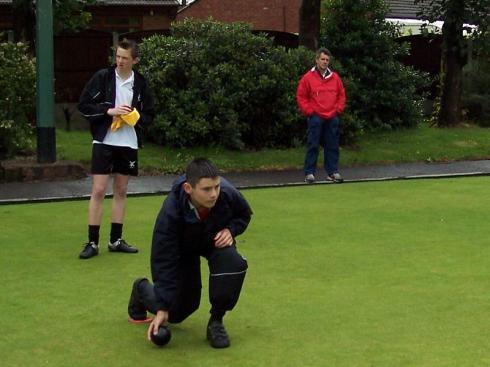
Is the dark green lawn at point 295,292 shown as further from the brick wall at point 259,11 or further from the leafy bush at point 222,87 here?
the brick wall at point 259,11

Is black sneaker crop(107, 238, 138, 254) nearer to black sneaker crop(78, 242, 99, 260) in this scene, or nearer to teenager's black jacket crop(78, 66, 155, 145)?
black sneaker crop(78, 242, 99, 260)

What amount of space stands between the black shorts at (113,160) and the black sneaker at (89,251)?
1.91 feet

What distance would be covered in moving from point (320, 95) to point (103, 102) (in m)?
5.86

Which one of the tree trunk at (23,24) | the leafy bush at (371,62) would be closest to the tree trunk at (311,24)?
the leafy bush at (371,62)

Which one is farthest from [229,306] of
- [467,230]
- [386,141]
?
[386,141]

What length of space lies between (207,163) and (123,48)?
2.93 meters

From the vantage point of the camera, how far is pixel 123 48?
8.05 m

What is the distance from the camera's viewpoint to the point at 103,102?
8.26 metres

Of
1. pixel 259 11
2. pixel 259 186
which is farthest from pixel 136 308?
pixel 259 11

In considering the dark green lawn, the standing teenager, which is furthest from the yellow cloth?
the dark green lawn

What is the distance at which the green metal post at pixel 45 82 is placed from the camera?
44.2ft

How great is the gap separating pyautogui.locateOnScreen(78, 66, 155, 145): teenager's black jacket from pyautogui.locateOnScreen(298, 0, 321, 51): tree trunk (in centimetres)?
1021

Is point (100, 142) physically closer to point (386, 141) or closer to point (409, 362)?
point (409, 362)

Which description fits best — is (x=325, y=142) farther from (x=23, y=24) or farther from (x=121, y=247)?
(x=23, y=24)
